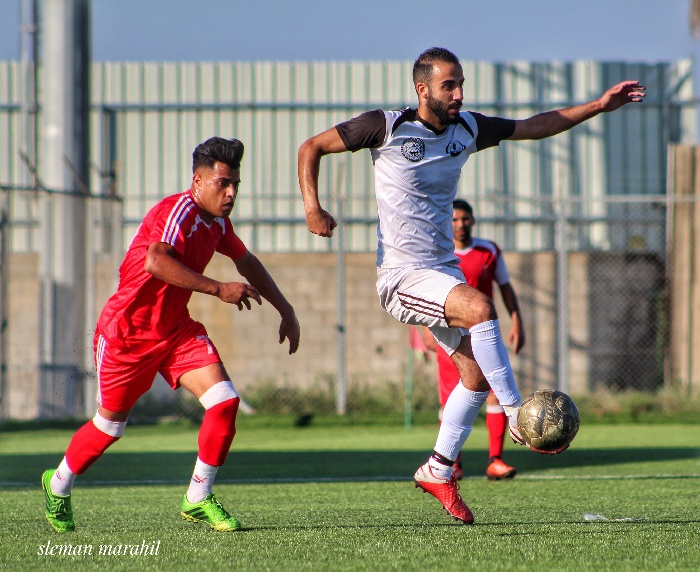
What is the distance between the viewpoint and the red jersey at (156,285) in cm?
527

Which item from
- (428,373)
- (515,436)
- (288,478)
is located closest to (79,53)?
(428,373)

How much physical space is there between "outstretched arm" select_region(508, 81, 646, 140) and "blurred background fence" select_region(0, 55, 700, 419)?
9.28 metres

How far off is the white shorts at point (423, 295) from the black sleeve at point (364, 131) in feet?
2.24

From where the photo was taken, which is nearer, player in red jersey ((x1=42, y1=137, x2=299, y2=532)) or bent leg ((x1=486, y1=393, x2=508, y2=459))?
player in red jersey ((x1=42, y1=137, x2=299, y2=532))

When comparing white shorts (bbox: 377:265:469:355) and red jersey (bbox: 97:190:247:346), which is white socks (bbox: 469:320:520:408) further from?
red jersey (bbox: 97:190:247:346)

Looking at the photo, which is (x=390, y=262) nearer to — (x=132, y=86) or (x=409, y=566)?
(x=409, y=566)

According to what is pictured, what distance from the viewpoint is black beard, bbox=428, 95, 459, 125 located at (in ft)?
18.0

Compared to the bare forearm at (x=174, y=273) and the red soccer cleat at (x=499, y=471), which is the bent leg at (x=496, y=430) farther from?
the bare forearm at (x=174, y=273)

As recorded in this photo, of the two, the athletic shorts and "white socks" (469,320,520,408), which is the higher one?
"white socks" (469,320,520,408)

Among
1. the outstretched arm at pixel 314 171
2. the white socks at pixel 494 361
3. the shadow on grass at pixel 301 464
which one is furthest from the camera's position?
the shadow on grass at pixel 301 464

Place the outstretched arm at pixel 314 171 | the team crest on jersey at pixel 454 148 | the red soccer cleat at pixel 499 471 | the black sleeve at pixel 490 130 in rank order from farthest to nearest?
the red soccer cleat at pixel 499 471 < the black sleeve at pixel 490 130 < the team crest on jersey at pixel 454 148 < the outstretched arm at pixel 314 171

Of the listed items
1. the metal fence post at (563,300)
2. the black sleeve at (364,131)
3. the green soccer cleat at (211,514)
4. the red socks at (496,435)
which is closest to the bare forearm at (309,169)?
the black sleeve at (364,131)

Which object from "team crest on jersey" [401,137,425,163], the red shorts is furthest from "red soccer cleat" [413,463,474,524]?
"team crest on jersey" [401,137,425,163]

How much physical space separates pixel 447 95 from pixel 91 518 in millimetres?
3021
